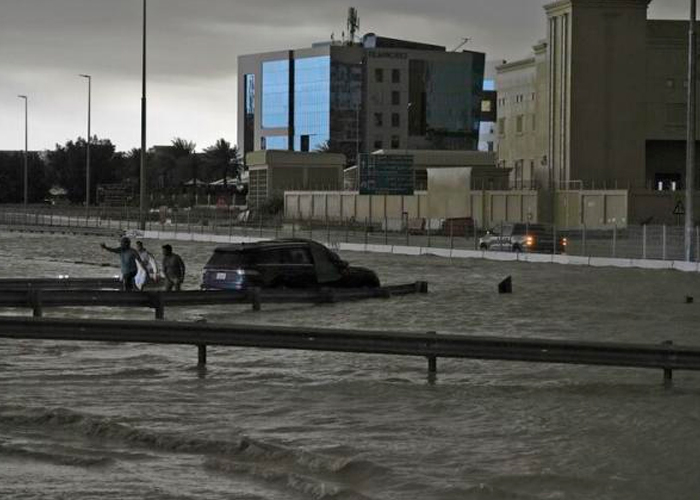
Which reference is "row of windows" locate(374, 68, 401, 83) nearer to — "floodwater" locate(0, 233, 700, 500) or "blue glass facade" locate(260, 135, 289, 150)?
"blue glass facade" locate(260, 135, 289, 150)

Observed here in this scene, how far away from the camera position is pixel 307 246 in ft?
93.1

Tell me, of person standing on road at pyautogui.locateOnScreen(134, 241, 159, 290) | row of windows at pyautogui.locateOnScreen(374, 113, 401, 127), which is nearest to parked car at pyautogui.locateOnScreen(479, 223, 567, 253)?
person standing on road at pyautogui.locateOnScreen(134, 241, 159, 290)

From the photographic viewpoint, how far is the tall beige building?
90375mm

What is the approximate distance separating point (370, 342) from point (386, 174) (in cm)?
6872

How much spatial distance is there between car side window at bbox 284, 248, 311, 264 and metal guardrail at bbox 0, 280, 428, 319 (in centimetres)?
97

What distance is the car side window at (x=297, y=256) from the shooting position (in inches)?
1104

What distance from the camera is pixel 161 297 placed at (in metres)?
21.5

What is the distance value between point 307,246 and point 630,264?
2379 centimetres

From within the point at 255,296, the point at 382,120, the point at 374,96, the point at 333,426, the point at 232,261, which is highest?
the point at 374,96

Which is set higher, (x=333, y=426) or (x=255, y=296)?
(x=255, y=296)

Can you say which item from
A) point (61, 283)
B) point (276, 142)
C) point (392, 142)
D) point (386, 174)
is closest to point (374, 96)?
point (392, 142)

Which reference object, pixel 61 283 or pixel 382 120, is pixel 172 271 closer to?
pixel 61 283

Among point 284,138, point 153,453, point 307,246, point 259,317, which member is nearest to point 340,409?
point 153,453

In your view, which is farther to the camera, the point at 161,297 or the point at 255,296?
the point at 255,296
